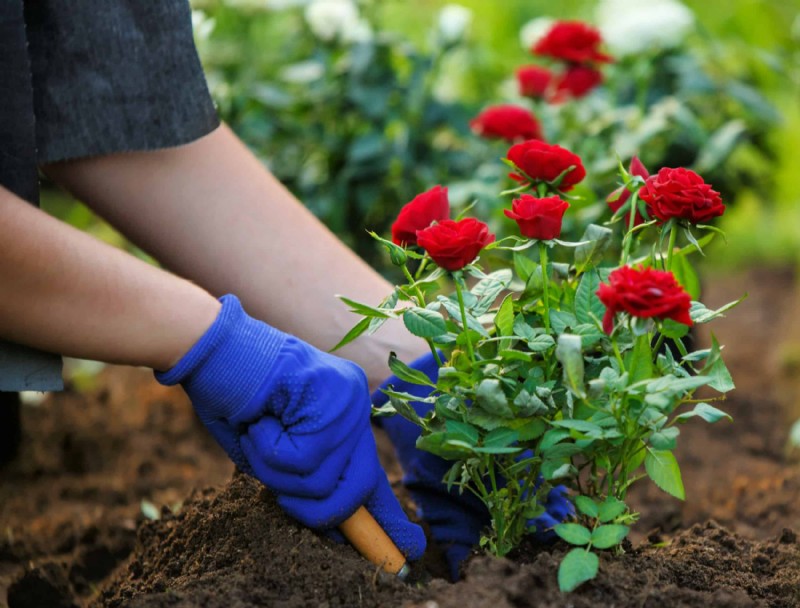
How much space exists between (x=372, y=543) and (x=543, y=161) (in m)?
0.52

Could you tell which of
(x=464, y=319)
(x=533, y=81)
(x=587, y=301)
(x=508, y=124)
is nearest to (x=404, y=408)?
(x=464, y=319)

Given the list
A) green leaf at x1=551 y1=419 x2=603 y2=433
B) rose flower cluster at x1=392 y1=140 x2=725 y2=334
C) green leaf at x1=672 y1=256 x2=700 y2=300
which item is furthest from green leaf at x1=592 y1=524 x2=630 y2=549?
green leaf at x1=672 y1=256 x2=700 y2=300

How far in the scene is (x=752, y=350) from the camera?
2.66 metres

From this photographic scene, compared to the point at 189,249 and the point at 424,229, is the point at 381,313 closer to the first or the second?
the point at 424,229

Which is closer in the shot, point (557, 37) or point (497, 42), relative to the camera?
point (557, 37)

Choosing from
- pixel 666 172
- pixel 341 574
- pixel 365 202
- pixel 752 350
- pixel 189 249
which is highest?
pixel 666 172

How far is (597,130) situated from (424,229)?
3.82ft

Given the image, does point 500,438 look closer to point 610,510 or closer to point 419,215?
point 610,510

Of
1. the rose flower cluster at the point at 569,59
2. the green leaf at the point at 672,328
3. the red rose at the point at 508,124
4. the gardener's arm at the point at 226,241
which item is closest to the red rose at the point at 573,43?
the rose flower cluster at the point at 569,59

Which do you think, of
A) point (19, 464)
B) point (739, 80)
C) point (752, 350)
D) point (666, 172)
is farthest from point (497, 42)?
point (666, 172)

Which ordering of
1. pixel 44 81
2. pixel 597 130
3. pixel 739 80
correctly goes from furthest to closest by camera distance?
pixel 739 80
pixel 597 130
pixel 44 81

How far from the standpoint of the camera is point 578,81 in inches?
84.4

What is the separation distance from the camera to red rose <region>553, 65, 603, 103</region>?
7.04 feet

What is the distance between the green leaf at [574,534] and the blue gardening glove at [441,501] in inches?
9.3
